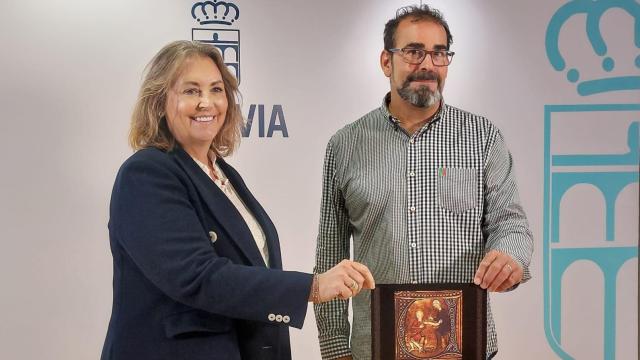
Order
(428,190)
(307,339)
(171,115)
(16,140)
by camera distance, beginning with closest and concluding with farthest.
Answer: (171,115), (428,190), (16,140), (307,339)

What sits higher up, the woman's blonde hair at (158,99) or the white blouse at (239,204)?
the woman's blonde hair at (158,99)

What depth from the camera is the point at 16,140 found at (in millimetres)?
3729

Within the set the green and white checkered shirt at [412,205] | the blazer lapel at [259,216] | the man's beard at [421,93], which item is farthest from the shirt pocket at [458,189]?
the blazer lapel at [259,216]

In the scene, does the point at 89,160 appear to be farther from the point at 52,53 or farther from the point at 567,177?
the point at 567,177

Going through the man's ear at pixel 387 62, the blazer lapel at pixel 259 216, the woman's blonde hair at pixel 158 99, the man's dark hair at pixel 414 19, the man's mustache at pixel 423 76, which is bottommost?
the blazer lapel at pixel 259 216

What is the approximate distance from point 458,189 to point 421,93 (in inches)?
13.5

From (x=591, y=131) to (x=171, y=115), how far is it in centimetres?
315

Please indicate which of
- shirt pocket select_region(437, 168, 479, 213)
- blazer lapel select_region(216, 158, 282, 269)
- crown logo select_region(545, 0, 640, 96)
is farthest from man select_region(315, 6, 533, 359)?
crown logo select_region(545, 0, 640, 96)

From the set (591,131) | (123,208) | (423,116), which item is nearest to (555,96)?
(591,131)

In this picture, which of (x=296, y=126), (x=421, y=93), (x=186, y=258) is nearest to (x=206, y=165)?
(x=186, y=258)

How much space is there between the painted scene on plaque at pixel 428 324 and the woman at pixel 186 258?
19cm

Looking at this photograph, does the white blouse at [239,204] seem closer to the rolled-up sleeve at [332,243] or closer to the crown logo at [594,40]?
the rolled-up sleeve at [332,243]

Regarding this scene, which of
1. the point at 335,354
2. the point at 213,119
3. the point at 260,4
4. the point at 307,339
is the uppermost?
the point at 260,4

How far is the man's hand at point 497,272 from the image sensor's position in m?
1.98
